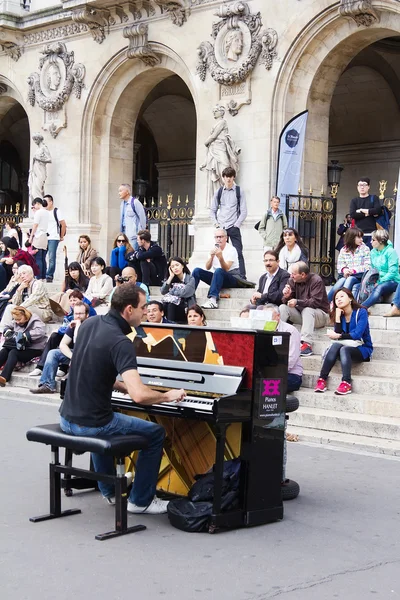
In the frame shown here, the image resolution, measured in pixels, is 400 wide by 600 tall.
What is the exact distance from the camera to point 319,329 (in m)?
13.0

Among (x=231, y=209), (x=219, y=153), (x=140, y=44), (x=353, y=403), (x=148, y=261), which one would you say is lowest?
(x=353, y=403)

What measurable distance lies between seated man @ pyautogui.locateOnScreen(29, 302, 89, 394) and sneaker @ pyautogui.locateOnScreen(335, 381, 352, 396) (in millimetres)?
4134

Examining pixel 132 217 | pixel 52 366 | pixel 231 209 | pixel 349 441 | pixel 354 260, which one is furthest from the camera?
pixel 132 217

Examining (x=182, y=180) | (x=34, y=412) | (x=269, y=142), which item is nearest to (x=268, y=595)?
(x=34, y=412)

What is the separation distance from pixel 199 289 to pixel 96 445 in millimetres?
10561

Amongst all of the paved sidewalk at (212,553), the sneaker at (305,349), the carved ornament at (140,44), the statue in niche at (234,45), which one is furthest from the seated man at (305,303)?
the carved ornament at (140,44)

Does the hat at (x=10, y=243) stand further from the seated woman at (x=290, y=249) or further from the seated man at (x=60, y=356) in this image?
the seated woman at (x=290, y=249)

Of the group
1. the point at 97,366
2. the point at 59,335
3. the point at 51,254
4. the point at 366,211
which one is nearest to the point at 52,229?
the point at 51,254

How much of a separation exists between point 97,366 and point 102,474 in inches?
28.8

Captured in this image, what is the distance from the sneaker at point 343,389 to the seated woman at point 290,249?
3.53m

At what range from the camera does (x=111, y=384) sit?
21.6 ft

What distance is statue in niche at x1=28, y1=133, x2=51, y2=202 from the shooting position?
22141 mm

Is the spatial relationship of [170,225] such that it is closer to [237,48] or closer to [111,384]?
[237,48]

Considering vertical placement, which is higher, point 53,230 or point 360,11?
point 360,11
